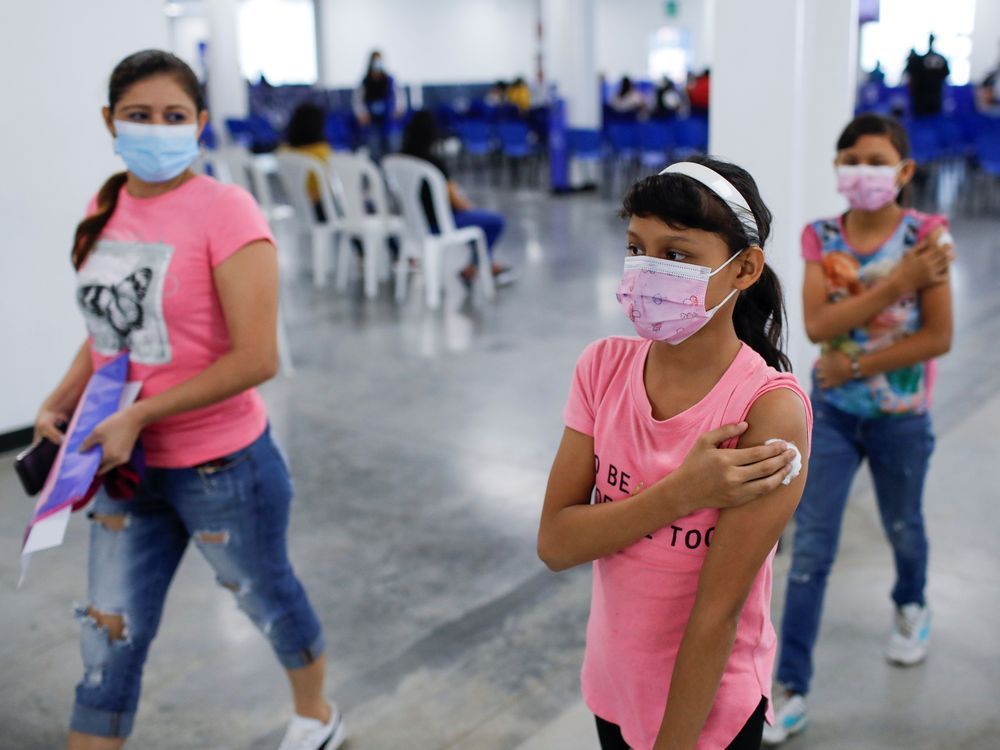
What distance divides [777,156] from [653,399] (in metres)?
2.16

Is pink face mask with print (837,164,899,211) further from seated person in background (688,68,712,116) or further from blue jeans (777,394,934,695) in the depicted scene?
seated person in background (688,68,712,116)

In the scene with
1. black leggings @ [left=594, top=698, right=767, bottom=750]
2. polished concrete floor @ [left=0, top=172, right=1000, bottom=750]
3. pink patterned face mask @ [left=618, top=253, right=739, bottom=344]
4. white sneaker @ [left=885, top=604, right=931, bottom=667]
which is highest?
pink patterned face mask @ [left=618, top=253, right=739, bottom=344]

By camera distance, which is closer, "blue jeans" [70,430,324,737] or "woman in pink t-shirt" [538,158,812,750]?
"woman in pink t-shirt" [538,158,812,750]

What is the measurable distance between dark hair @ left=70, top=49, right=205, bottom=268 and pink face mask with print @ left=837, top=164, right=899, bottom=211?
1366mm

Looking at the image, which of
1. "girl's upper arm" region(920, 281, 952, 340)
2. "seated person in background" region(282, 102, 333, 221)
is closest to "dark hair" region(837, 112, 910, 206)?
"girl's upper arm" region(920, 281, 952, 340)

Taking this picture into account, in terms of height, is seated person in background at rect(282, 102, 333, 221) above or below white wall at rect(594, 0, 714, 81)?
below

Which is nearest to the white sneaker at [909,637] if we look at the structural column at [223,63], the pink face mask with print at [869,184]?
the pink face mask with print at [869,184]

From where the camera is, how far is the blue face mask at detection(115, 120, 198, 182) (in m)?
1.96

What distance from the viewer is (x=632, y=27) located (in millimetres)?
24531

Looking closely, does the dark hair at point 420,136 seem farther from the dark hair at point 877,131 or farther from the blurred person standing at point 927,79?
the blurred person standing at point 927,79

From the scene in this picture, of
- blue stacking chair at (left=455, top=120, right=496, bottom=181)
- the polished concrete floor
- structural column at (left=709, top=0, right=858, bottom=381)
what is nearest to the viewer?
the polished concrete floor

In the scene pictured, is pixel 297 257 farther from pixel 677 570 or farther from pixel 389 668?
pixel 677 570

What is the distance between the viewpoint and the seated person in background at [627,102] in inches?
567

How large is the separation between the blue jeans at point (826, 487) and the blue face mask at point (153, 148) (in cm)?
148
